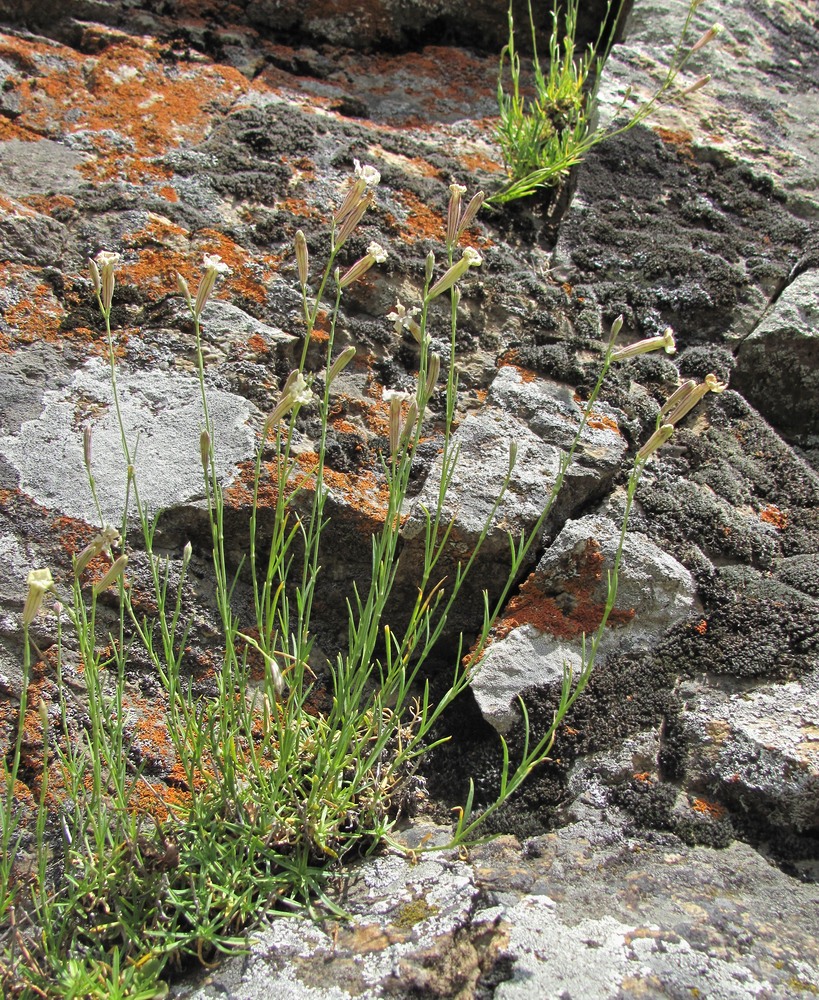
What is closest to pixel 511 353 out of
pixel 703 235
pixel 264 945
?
pixel 703 235

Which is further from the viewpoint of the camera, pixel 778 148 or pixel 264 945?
pixel 778 148

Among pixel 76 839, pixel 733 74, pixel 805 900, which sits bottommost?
pixel 76 839

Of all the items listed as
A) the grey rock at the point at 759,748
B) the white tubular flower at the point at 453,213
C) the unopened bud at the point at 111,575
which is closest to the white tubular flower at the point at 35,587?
the unopened bud at the point at 111,575

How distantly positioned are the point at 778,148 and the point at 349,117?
5.37 ft

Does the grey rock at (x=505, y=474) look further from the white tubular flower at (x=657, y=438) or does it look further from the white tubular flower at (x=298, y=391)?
the white tubular flower at (x=298, y=391)

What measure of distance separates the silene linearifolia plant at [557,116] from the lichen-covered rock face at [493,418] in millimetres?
91

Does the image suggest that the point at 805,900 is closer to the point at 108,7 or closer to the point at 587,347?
the point at 587,347

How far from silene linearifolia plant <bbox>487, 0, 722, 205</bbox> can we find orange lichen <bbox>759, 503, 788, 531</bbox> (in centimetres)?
139

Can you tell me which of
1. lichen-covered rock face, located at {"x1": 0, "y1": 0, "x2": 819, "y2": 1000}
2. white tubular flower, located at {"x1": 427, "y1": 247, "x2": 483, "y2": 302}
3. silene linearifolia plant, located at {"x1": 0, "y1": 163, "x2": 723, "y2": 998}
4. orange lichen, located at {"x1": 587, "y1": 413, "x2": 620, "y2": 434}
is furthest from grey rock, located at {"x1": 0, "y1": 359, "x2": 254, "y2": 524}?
orange lichen, located at {"x1": 587, "y1": 413, "x2": 620, "y2": 434}

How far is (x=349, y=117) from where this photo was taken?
3045 millimetres

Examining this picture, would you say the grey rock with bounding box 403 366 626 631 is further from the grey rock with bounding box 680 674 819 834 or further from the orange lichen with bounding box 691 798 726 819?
the orange lichen with bounding box 691 798 726 819

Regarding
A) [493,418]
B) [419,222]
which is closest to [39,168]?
[419,222]

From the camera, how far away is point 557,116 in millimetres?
3109

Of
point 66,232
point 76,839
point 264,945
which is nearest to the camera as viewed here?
point 264,945
